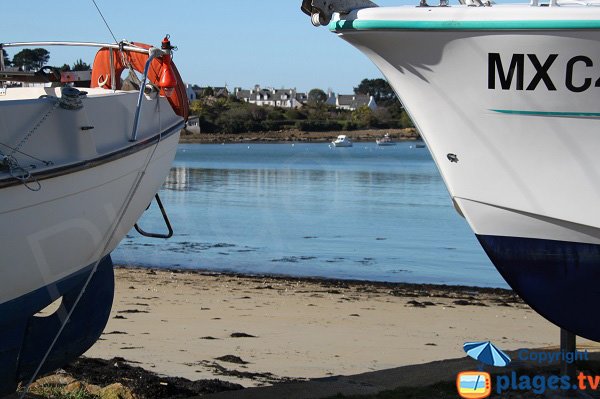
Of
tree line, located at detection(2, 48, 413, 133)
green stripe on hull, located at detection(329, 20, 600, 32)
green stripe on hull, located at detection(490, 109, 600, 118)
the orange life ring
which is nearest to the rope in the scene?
the orange life ring

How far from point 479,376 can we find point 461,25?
7.79ft

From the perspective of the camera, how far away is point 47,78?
7305mm

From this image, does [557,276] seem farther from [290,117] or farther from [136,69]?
[290,117]

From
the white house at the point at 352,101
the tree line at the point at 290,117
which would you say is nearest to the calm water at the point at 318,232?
the tree line at the point at 290,117

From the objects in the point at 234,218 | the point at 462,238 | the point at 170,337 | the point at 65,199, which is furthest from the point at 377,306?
the point at 234,218

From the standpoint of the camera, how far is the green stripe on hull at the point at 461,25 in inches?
229

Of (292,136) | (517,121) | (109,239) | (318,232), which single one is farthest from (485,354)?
(292,136)

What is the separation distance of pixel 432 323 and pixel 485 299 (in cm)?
253

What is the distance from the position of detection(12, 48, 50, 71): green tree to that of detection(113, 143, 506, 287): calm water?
7716 mm

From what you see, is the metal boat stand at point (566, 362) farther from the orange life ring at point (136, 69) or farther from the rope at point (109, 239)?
the orange life ring at point (136, 69)

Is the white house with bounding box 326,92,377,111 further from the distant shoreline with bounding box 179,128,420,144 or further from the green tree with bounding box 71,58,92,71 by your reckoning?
the green tree with bounding box 71,58,92,71

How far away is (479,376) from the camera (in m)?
6.67

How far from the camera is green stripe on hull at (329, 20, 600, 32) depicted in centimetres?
582

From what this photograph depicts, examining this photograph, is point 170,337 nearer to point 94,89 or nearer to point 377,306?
point 94,89
